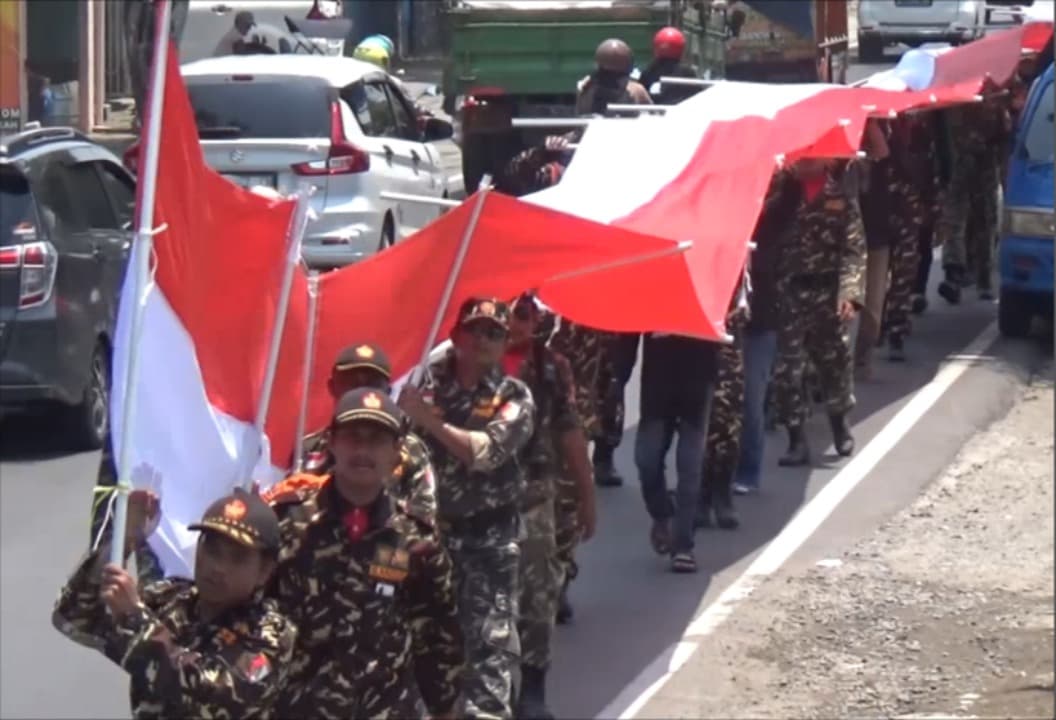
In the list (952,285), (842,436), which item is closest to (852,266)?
(842,436)

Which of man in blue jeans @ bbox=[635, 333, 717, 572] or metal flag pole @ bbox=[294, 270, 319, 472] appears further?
man in blue jeans @ bbox=[635, 333, 717, 572]

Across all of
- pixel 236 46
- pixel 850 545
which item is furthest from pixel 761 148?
pixel 236 46

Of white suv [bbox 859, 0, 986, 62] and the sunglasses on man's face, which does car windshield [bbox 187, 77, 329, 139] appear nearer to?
the sunglasses on man's face

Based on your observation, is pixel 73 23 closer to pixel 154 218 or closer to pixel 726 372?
pixel 726 372

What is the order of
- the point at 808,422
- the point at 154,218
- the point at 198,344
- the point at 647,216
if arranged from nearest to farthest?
the point at 154,218
the point at 198,344
the point at 647,216
the point at 808,422

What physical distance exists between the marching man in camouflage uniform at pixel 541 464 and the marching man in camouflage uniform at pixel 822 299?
13.7 ft

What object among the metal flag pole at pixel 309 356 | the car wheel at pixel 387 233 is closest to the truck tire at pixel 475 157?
the car wheel at pixel 387 233

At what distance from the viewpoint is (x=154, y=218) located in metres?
5.55

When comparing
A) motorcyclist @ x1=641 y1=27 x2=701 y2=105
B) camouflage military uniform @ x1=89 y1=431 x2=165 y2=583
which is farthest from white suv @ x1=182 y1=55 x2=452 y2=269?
camouflage military uniform @ x1=89 y1=431 x2=165 y2=583

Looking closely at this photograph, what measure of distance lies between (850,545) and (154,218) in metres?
5.79

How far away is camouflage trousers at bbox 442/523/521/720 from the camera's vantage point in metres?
7.12

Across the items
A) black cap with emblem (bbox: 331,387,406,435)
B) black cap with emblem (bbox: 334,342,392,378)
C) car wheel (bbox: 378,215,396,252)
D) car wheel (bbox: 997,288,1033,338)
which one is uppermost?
black cap with emblem (bbox: 331,387,406,435)

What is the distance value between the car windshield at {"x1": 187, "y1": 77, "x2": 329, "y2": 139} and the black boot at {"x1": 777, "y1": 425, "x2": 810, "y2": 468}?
19.3ft

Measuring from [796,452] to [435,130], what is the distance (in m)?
7.07
